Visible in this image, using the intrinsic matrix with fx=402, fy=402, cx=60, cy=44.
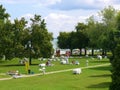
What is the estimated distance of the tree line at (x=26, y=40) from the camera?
6769 cm

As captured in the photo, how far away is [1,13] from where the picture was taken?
8581 centimetres

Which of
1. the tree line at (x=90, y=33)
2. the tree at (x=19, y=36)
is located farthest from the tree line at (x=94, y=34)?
the tree at (x=19, y=36)

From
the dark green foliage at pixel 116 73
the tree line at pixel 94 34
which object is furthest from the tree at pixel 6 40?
the dark green foliage at pixel 116 73

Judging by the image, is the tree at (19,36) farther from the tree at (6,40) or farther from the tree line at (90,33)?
the tree line at (90,33)

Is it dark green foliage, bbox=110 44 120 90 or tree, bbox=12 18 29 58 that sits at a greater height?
tree, bbox=12 18 29 58

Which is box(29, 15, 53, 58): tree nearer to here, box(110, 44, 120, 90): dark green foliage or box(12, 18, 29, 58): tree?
box(12, 18, 29, 58): tree

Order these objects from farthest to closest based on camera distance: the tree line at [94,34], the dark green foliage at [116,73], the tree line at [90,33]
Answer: the tree line at [90,33]
the tree line at [94,34]
the dark green foliage at [116,73]

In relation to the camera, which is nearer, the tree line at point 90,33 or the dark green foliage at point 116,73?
the dark green foliage at point 116,73

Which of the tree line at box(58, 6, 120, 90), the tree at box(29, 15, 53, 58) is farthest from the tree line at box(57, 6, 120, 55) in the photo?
the tree at box(29, 15, 53, 58)

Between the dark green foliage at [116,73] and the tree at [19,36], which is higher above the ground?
the tree at [19,36]

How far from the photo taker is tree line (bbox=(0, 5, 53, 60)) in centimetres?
6769

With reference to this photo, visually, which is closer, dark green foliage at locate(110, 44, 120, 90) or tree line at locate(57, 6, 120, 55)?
dark green foliage at locate(110, 44, 120, 90)

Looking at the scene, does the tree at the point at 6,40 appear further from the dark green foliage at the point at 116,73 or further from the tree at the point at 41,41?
the dark green foliage at the point at 116,73

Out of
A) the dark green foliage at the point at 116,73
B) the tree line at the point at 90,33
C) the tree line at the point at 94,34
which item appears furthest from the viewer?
the tree line at the point at 90,33
